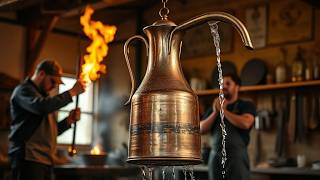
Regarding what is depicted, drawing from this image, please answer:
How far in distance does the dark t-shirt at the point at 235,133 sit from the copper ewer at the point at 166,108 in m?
2.34

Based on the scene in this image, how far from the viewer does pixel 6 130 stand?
7.50 meters

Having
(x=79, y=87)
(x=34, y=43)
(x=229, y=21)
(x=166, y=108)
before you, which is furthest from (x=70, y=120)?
(x=34, y=43)

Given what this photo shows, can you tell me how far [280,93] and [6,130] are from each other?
3981 mm

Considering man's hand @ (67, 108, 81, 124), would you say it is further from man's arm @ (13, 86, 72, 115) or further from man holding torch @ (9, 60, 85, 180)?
man's arm @ (13, 86, 72, 115)

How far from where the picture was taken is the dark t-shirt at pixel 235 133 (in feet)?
13.0

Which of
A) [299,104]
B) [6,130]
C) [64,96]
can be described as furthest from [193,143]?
[6,130]

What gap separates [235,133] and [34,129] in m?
1.56

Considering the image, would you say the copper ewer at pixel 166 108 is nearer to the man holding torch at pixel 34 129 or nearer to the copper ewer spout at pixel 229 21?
the copper ewer spout at pixel 229 21

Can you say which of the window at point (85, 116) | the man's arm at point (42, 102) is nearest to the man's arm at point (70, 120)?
the man's arm at point (42, 102)

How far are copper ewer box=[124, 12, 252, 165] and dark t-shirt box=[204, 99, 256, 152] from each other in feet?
7.68

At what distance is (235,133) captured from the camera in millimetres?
4008

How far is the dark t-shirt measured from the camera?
395 cm

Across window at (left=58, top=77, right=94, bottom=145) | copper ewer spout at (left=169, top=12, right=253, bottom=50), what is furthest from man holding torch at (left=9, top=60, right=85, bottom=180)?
window at (left=58, top=77, right=94, bottom=145)

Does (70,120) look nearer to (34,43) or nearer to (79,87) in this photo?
(79,87)
